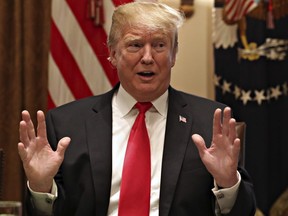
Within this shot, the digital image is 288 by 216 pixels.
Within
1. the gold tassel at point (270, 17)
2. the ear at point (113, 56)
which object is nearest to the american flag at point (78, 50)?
the gold tassel at point (270, 17)

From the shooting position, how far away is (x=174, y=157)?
2.40m

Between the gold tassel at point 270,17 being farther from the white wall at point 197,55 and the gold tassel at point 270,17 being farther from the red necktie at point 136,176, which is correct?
the red necktie at point 136,176

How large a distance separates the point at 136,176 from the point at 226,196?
35 cm

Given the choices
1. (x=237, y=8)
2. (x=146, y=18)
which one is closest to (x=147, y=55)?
(x=146, y=18)

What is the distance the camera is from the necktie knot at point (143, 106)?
2523 millimetres

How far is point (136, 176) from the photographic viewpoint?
235 cm

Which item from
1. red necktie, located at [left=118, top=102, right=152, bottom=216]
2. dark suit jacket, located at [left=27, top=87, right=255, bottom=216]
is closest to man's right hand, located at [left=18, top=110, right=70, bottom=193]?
dark suit jacket, located at [left=27, top=87, right=255, bottom=216]

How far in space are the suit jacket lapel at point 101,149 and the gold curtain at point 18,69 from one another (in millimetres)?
1266

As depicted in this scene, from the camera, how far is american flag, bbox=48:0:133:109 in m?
3.81

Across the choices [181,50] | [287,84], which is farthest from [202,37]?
[287,84]

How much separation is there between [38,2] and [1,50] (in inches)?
14.3

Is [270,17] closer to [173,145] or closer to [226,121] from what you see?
[173,145]

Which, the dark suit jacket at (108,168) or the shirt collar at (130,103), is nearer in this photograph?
the dark suit jacket at (108,168)

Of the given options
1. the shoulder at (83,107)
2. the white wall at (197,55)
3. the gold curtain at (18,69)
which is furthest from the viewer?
the white wall at (197,55)
